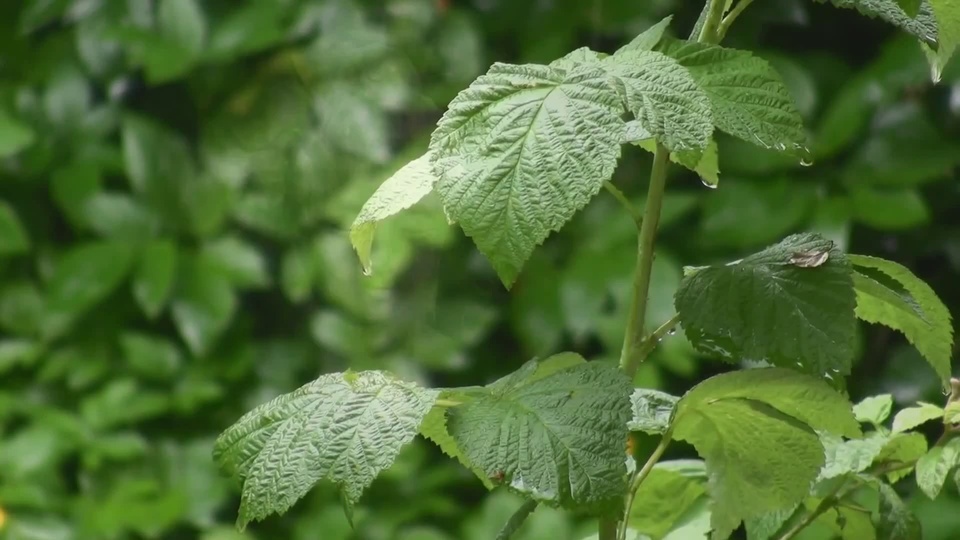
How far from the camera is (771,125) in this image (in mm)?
Answer: 407

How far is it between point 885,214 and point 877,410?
2.20 ft

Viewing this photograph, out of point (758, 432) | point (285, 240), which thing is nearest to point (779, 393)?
point (758, 432)

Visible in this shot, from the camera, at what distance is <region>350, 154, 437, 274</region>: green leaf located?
0.42 metres

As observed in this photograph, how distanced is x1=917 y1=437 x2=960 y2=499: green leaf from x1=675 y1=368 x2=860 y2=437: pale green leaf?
0.04 m

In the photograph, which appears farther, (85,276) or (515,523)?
(85,276)

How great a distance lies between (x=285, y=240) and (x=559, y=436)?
1.10 metres

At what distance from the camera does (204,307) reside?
1439 millimetres

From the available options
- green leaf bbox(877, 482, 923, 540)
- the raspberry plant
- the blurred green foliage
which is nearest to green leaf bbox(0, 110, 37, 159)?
the blurred green foliage

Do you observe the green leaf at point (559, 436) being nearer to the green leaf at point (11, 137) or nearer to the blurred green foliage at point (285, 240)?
the blurred green foliage at point (285, 240)

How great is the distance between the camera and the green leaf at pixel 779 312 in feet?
1.35

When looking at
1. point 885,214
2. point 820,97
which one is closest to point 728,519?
point 885,214

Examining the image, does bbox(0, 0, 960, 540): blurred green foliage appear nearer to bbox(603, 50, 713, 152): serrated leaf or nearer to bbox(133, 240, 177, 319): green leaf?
bbox(133, 240, 177, 319): green leaf

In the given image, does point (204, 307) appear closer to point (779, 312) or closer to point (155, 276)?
point (155, 276)

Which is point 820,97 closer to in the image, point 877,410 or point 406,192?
point 877,410
